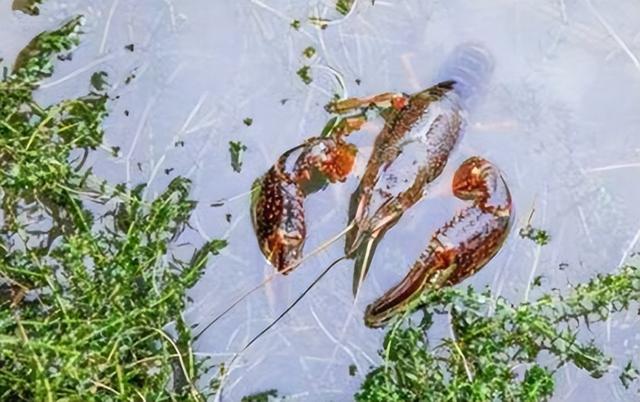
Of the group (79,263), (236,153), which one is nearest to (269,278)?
(236,153)

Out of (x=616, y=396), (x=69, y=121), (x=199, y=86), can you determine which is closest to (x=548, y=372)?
(x=616, y=396)

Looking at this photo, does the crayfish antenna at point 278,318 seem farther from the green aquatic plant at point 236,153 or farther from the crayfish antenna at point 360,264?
the green aquatic plant at point 236,153

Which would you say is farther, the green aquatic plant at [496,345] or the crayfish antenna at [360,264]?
the crayfish antenna at [360,264]

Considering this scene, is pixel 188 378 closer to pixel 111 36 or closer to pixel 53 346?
pixel 53 346

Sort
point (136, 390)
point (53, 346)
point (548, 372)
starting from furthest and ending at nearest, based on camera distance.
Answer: point (548, 372)
point (136, 390)
point (53, 346)

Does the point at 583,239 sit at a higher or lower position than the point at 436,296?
higher

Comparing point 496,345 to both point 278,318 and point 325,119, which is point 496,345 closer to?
point 278,318

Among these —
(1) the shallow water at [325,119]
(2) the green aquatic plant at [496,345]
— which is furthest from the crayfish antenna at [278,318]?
(2) the green aquatic plant at [496,345]
